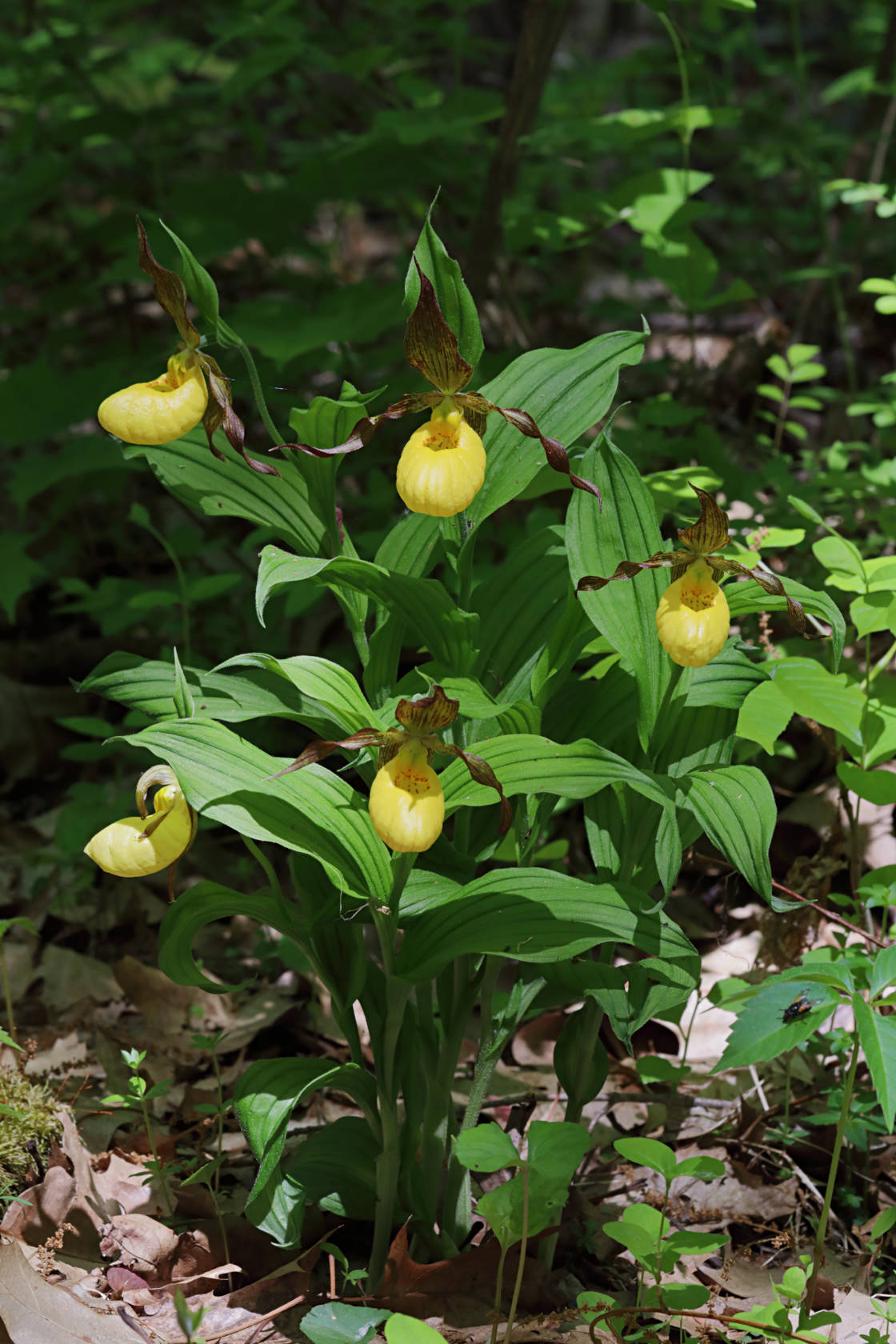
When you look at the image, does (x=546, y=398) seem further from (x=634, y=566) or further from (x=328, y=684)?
(x=328, y=684)

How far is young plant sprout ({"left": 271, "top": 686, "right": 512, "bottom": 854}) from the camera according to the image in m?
0.99

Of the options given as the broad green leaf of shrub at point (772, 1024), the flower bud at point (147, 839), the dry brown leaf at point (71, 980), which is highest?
the flower bud at point (147, 839)

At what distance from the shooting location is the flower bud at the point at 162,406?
1.15 m

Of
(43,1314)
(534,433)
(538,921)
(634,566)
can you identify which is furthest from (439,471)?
(43,1314)

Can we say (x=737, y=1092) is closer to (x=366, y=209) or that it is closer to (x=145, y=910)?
(x=145, y=910)

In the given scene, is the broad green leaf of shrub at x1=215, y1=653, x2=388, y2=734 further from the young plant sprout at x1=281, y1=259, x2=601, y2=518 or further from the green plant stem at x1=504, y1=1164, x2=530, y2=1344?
the green plant stem at x1=504, y1=1164, x2=530, y2=1344

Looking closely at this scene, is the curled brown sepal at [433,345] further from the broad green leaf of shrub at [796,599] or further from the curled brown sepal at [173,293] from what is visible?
the broad green leaf of shrub at [796,599]

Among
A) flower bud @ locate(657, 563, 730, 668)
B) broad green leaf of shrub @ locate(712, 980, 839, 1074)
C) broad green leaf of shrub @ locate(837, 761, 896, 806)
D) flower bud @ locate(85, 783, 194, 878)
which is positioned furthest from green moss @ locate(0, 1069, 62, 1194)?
broad green leaf of shrub @ locate(837, 761, 896, 806)

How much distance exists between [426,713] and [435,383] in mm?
361

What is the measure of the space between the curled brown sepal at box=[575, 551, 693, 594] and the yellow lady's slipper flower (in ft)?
1.66

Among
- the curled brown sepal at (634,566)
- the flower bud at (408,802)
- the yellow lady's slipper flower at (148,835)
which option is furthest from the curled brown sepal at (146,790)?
the curled brown sepal at (634,566)

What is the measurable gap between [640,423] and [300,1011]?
55.1 inches

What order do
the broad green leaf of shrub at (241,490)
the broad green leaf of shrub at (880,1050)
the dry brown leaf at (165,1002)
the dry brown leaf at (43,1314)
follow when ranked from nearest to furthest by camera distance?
the broad green leaf of shrub at (880,1050) < the dry brown leaf at (43,1314) < the broad green leaf of shrub at (241,490) < the dry brown leaf at (165,1002)

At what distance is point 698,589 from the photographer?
113 centimetres
